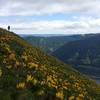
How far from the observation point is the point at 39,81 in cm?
1680

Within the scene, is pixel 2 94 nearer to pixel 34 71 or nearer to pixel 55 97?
pixel 55 97

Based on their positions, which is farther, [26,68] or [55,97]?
[26,68]

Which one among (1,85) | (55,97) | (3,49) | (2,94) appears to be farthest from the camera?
(3,49)

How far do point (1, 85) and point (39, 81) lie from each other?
10.3ft

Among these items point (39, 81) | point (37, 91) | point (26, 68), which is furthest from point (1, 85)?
point (26, 68)

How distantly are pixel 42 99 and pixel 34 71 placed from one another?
4.63 m

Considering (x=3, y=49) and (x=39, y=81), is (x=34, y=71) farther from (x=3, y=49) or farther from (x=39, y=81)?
(x=3, y=49)

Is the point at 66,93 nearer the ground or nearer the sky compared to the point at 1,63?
nearer the ground

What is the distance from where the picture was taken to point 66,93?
720 inches

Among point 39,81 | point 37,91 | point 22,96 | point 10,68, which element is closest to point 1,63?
point 10,68

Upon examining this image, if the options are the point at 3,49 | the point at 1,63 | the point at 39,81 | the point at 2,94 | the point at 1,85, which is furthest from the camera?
the point at 3,49

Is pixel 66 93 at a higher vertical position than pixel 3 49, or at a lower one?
lower

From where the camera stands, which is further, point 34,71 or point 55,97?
point 34,71

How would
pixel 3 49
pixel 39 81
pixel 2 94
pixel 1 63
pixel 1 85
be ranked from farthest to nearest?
pixel 3 49 < pixel 1 63 < pixel 39 81 < pixel 1 85 < pixel 2 94
